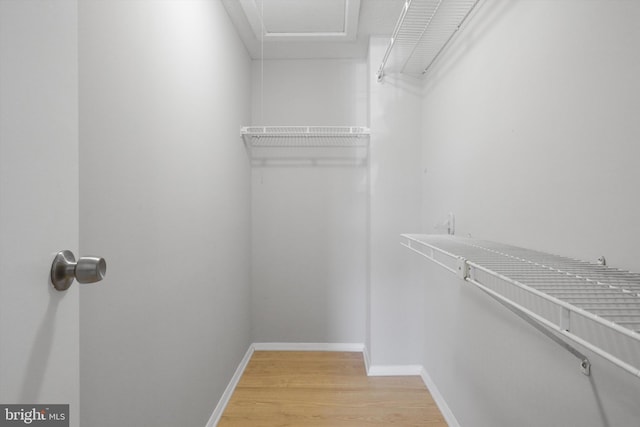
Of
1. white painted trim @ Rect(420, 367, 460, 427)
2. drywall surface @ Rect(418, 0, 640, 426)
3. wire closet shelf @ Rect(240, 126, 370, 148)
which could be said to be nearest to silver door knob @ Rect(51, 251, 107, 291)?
drywall surface @ Rect(418, 0, 640, 426)

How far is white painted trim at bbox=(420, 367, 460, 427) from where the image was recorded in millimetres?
1746

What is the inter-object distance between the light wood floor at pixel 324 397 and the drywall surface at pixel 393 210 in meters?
0.23

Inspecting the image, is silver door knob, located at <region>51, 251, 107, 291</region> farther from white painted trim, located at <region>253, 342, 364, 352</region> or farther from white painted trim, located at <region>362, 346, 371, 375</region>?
white painted trim, located at <region>253, 342, 364, 352</region>

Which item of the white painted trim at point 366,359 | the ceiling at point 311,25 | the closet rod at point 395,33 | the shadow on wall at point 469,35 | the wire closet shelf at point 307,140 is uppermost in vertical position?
the ceiling at point 311,25

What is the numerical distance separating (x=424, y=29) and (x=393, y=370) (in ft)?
7.14

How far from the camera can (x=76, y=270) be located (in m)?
0.54

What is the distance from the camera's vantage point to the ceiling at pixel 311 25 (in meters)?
1.96

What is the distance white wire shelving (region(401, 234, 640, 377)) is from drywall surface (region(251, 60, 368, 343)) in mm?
1657

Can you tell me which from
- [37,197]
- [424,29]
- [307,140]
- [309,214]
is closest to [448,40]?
[424,29]

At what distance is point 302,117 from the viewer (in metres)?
2.71

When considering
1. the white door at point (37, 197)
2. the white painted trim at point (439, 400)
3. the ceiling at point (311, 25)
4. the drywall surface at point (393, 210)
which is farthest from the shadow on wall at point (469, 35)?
the white painted trim at point (439, 400)

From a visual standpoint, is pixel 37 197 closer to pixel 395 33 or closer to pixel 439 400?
pixel 395 33

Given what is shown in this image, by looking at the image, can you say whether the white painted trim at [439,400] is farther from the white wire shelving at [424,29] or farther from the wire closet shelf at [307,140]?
the white wire shelving at [424,29]

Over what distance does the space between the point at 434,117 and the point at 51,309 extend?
209cm
